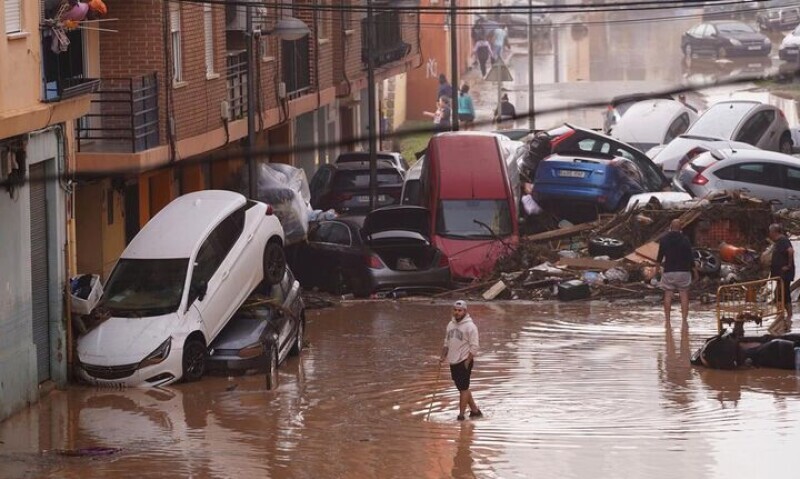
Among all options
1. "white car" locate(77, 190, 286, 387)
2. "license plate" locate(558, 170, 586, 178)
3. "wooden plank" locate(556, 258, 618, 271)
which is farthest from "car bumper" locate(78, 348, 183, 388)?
"license plate" locate(558, 170, 586, 178)

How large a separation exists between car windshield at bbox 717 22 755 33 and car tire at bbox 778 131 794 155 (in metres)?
24.0

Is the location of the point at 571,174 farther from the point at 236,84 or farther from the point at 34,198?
the point at 34,198

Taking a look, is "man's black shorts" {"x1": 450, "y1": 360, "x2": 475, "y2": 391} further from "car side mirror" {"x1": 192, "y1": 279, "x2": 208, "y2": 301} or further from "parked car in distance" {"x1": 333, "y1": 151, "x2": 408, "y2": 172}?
"parked car in distance" {"x1": 333, "y1": 151, "x2": 408, "y2": 172}

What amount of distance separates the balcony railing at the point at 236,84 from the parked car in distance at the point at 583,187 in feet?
19.6

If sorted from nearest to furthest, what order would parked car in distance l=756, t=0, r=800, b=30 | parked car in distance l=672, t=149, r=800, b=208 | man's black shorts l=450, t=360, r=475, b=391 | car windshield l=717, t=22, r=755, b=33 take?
man's black shorts l=450, t=360, r=475, b=391
parked car in distance l=672, t=149, r=800, b=208
car windshield l=717, t=22, r=755, b=33
parked car in distance l=756, t=0, r=800, b=30

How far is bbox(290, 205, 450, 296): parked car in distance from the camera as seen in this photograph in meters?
27.2

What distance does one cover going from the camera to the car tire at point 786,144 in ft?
128

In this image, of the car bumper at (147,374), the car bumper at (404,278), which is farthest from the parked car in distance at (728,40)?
the car bumper at (147,374)

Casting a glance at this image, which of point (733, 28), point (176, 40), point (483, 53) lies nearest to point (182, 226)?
point (176, 40)

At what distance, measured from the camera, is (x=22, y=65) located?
18469mm

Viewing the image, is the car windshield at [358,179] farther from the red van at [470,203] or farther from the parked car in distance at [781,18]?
the parked car in distance at [781,18]

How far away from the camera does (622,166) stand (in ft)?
108

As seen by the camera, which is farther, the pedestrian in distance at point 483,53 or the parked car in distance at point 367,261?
the pedestrian in distance at point 483,53

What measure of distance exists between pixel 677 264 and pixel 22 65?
10047 mm
